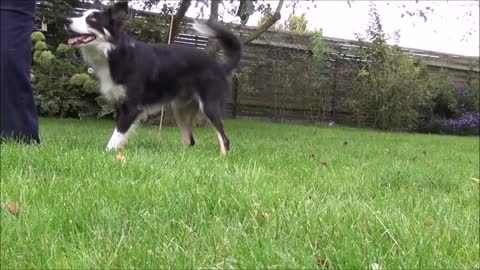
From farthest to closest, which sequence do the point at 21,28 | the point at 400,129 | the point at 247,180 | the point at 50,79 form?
the point at 400,129, the point at 50,79, the point at 21,28, the point at 247,180

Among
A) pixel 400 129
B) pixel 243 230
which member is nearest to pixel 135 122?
pixel 243 230

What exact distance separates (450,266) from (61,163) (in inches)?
79.2

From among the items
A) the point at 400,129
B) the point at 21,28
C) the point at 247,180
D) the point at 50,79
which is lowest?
the point at 400,129

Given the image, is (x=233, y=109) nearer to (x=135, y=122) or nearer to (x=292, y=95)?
(x=292, y=95)

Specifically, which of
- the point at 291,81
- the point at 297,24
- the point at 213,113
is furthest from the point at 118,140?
the point at 297,24

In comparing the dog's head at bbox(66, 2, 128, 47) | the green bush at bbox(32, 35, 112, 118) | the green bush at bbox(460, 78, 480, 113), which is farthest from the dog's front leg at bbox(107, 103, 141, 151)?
the green bush at bbox(460, 78, 480, 113)

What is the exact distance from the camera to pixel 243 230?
6.19 ft

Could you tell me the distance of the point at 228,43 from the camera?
573cm

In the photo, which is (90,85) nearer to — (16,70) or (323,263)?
(16,70)

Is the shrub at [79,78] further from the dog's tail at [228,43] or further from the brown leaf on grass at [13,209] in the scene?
the brown leaf on grass at [13,209]

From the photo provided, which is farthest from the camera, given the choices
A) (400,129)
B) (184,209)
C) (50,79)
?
(400,129)

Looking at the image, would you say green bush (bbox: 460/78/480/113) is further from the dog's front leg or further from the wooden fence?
the dog's front leg

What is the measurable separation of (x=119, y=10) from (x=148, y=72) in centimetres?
64

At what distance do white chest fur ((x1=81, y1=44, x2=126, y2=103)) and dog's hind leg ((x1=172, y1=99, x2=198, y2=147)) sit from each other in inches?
30.6
